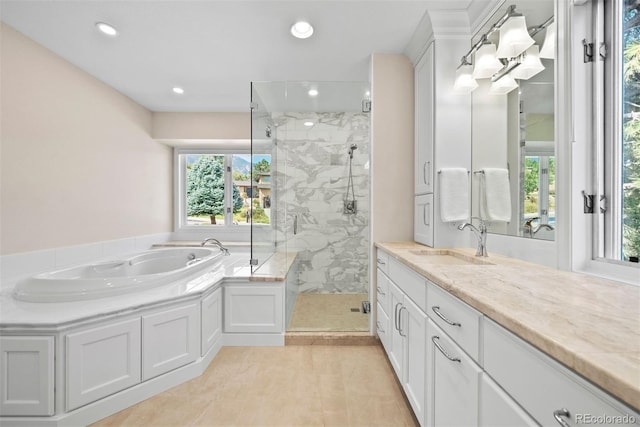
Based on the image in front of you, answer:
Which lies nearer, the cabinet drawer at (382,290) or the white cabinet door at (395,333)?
the white cabinet door at (395,333)

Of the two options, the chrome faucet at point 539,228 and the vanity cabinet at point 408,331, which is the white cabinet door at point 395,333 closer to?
the vanity cabinet at point 408,331

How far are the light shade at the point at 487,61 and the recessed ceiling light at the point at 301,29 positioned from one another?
114cm

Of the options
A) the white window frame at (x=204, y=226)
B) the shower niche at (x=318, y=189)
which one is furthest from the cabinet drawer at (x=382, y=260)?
the white window frame at (x=204, y=226)

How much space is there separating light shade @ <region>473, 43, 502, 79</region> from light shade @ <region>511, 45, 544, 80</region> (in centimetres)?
16

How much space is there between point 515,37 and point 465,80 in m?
0.42

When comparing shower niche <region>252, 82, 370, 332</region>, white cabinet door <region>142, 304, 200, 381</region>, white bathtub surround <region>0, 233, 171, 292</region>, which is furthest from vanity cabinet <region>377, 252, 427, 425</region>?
white bathtub surround <region>0, 233, 171, 292</region>

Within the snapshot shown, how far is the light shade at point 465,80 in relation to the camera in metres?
1.82

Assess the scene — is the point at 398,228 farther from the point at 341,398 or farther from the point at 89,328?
the point at 89,328

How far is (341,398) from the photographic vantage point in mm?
1642

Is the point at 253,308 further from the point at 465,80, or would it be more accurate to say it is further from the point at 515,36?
the point at 515,36

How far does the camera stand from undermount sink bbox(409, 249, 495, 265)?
5.26 feet

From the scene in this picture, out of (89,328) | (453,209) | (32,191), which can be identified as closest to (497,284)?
(453,209)

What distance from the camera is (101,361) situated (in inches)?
57.7

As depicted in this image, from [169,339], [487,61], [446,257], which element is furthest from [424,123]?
[169,339]
